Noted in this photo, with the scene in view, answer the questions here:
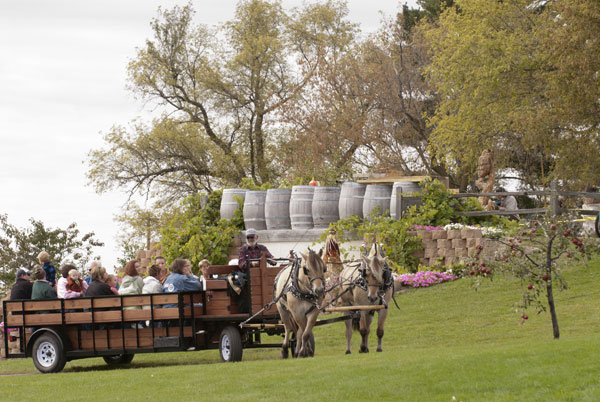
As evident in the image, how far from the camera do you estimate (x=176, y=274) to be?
15.8 meters

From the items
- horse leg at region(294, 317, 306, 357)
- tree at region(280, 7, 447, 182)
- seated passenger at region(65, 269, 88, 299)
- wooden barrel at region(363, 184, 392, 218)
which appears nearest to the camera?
horse leg at region(294, 317, 306, 357)

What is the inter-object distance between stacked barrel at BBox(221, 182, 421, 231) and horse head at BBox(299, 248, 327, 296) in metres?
11.2

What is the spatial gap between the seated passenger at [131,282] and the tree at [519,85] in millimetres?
15258

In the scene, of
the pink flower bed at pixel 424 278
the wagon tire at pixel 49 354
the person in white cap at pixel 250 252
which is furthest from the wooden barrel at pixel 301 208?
the wagon tire at pixel 49 354

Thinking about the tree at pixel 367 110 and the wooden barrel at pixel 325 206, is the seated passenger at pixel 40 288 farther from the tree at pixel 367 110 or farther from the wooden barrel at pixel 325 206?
the tree at pixel 367 110

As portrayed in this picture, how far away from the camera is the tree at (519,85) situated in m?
27.2

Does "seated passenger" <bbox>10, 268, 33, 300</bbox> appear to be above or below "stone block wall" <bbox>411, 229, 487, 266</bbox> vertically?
below

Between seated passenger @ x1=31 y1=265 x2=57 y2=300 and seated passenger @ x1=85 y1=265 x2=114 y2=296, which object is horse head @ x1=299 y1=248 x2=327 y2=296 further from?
seated passenger @ x1=31 y1=265 x2=57 y2=300

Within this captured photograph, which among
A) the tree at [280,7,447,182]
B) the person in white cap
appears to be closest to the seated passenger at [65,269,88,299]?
the person in white cap

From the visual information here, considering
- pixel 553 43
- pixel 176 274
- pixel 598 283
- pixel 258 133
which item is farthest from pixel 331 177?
pixel 258 133

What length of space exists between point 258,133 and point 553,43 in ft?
68.4

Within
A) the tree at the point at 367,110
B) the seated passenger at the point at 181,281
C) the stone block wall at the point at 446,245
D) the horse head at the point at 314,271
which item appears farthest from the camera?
the tree at the point at 367,110

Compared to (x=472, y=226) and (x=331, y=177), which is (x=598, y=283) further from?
(x=331, y=177)

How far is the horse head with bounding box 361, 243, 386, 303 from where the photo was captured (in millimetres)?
14828
